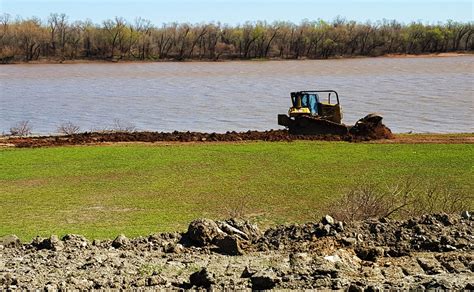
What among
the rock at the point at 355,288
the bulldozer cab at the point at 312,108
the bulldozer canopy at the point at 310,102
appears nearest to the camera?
the rock at the point at 355,288

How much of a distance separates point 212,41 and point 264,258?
10884 centimetres

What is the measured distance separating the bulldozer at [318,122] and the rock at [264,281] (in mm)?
21175

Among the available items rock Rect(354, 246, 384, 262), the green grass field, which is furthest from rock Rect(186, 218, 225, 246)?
the green grass field

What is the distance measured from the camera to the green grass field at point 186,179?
1709 cm

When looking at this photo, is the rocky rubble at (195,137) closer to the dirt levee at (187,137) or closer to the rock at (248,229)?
the dirt levee at (187,137)

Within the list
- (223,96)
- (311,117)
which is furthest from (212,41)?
(311,117)

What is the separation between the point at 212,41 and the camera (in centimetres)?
11838

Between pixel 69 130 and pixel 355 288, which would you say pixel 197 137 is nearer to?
pixel 69 130

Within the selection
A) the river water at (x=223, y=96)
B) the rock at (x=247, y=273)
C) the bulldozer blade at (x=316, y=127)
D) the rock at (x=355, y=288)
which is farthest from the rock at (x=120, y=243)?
the river water at (x=223, y=96)

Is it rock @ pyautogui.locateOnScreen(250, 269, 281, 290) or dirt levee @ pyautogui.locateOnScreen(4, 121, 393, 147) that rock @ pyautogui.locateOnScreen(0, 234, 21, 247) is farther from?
dirt levee @ pyautogui.locateOnScreen(4, 121, 393, 147)

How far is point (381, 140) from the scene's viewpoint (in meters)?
30.1

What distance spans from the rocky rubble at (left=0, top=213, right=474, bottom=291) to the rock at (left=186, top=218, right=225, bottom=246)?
0.02 m

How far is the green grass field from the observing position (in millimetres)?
17094

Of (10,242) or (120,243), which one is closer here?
(120,243)
